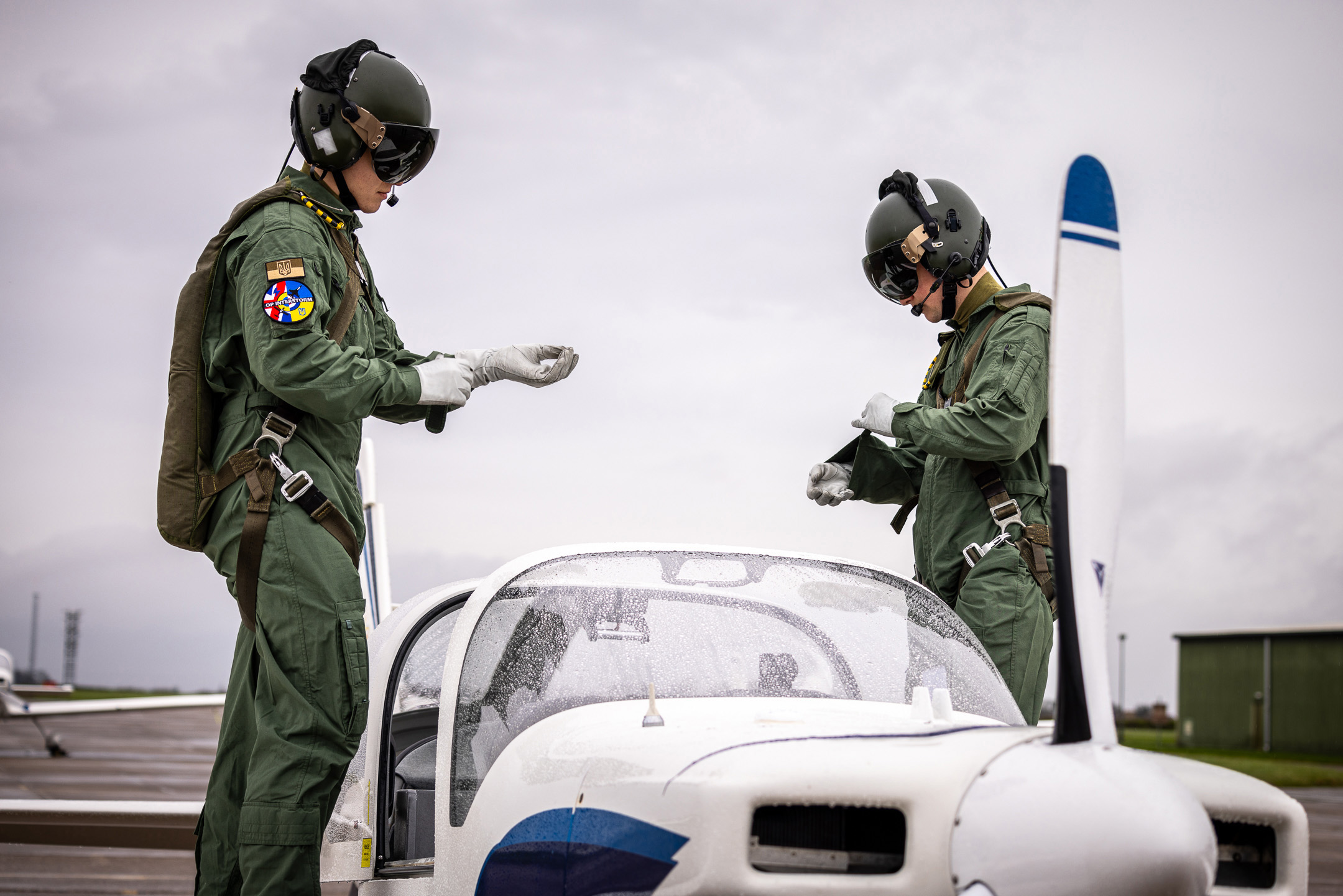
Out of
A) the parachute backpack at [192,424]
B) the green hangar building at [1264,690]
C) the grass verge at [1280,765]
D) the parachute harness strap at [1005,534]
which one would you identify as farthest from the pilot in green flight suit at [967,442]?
the green hangar building at [1264,690]

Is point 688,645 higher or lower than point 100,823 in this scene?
higher

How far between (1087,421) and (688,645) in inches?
41.7

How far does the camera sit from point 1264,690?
34875 mm

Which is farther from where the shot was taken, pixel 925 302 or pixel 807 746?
pixel 925 302

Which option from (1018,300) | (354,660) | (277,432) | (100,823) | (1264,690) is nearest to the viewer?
(354,660)

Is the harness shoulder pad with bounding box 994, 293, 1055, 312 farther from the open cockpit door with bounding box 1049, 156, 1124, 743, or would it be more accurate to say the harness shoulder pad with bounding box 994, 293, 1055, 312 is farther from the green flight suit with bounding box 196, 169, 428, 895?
the green flight suit with bounding box 196, 169, 428, 895

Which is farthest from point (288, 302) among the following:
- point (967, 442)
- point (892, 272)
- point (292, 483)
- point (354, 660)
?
point (892, 272)

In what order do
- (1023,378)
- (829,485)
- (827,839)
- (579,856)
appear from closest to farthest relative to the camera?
(827,839), (579,856), (1023,378), (829,485)

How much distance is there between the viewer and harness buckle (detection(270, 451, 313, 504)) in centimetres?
296

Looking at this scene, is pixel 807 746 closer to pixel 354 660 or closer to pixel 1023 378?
pixel 354 660

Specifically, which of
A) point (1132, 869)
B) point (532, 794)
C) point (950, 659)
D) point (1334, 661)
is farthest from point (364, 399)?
point (1334, 661)

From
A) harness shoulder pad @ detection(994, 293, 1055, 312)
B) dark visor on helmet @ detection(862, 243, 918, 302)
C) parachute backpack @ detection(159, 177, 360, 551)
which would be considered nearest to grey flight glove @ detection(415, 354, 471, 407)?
parachute backpack @ detection(159, 177, 360, 551)

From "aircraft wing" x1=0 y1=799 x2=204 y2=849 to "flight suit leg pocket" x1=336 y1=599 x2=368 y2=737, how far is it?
2.76 metres

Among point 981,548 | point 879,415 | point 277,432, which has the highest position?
point 879,415
